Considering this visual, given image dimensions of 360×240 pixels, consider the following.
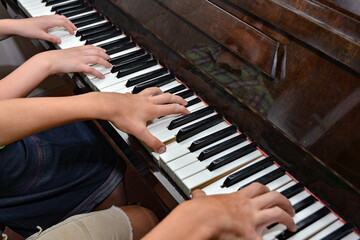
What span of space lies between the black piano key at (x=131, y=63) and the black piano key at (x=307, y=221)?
33.7 inches

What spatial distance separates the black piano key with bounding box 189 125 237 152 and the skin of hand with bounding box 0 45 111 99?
51cm

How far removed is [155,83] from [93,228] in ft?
1.87

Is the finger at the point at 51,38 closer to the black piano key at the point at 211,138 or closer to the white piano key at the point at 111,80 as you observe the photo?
the white piano key at the point at 111,80

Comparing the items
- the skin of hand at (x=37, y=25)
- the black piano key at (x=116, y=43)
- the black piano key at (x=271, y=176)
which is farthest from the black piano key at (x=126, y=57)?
the black piano key at (x=271, y=176)

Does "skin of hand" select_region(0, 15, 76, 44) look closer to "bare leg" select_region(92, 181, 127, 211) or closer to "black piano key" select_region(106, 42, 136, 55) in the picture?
"black piano key" select_region(106, 42, 136, 55)

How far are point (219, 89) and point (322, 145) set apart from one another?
1.29ft

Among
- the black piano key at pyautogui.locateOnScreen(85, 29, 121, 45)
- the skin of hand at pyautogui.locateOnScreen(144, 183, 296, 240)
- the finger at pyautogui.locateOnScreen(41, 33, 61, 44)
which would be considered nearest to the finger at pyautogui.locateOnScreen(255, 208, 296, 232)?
the skin of hand at pyautogui.locateOnScreen(144, 183, 296, 240)

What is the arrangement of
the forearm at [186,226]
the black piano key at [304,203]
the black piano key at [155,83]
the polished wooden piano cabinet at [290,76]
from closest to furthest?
the forearm at [186,226]
the polished wooden piano cabinet at [290,76]
the black piano key at [304,203]
the black piano key at [155,83]

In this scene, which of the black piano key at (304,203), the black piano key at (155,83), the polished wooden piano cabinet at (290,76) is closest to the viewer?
the polished wooden piano cabinet at (290,76)

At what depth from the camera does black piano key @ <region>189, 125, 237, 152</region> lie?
1.07m

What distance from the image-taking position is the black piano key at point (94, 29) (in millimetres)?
1585

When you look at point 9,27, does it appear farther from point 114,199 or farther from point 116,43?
point 114,199

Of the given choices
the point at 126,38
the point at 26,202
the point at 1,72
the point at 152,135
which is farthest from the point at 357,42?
the point at 1,72

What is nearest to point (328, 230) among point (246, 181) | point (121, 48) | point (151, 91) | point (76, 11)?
point (246, 181)
